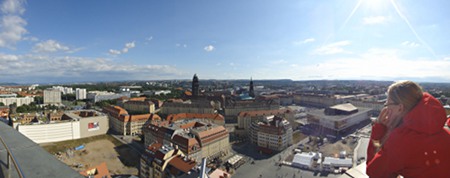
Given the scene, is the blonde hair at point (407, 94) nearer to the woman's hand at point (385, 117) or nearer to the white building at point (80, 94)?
the woman's hand at point (385, 117)

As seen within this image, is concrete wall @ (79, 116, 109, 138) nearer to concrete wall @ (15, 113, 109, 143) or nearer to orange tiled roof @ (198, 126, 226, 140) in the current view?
concrete wall @ (15, 113, 109, 143)

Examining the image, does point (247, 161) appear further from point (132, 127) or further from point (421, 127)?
point (421, 127)

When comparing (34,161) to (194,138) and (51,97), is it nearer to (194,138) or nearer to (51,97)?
(194,138)

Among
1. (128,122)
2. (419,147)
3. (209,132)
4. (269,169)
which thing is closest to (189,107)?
(128,122)

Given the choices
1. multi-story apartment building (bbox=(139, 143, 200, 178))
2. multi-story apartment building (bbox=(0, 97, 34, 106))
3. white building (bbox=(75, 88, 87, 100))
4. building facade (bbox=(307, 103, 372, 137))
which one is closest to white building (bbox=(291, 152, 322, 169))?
multi-story apartment building (bbox=(139, 143, 200, 178))

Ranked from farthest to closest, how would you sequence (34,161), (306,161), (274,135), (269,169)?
(274,135), (306,161), (269,169), (34,161)

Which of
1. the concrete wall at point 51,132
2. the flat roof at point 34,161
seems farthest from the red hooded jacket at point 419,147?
the concrete wall at point 51,132

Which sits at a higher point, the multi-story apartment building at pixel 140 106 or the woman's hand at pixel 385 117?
the woman's hand at pixel 385 117
